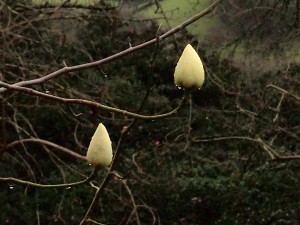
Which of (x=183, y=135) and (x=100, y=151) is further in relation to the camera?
(x=183, y=135)

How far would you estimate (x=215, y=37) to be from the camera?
6.07 meters

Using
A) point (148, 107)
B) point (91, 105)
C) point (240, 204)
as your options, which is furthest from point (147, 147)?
point (91, 105)

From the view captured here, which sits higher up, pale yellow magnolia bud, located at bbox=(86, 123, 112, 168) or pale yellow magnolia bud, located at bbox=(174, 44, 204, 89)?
pale yellow magnolia bud, located at bbox=(174, 44, 204, 89)

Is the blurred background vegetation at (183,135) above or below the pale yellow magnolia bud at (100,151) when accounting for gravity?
below

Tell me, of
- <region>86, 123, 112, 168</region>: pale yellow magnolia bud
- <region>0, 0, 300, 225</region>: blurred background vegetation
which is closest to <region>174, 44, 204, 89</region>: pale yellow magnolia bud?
<region>86, 123, 112, 168</region>: pale yellow magnolia bud

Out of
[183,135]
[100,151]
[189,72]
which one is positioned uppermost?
[189,72]

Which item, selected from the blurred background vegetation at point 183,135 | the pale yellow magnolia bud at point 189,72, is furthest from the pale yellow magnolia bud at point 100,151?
the blurred background vegetation at point 183,135

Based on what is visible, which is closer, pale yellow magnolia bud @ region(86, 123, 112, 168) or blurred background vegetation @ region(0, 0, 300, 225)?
pale yellow magnolia bud @ region(86, 123, 112, 168)

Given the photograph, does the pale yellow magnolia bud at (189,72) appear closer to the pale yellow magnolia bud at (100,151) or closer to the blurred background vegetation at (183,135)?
the pale yellow magnolia bud at (100,151)

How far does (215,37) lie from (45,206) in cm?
204

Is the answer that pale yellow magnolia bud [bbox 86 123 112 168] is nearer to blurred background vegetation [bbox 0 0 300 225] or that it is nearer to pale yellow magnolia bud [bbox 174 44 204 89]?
pale yellow magnolia bud [bbox 174 44 204 89]

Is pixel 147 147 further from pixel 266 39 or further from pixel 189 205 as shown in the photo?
pixel 266 39

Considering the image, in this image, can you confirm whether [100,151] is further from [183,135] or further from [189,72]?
[183,135]

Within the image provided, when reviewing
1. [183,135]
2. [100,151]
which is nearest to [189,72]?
[100,151]
